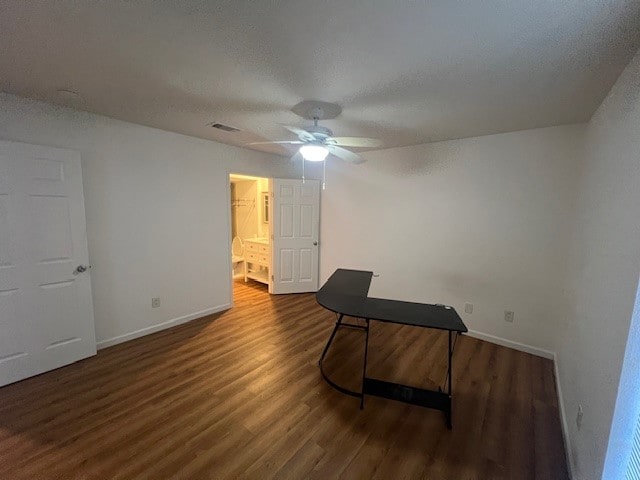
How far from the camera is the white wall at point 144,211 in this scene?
8.64 ft

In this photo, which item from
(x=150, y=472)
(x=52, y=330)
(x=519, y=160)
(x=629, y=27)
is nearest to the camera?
(x=629, y=27)

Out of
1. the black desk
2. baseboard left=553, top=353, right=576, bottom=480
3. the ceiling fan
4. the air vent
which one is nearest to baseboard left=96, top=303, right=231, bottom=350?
the black desk

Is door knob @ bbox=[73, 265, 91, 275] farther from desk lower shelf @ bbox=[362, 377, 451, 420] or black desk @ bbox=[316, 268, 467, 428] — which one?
desk lower shelf @ bbox=[362, 377, 451, 420]

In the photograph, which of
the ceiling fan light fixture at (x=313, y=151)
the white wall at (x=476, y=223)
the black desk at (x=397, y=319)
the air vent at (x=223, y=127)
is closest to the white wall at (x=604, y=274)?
the white wall at (x=476, y=223)

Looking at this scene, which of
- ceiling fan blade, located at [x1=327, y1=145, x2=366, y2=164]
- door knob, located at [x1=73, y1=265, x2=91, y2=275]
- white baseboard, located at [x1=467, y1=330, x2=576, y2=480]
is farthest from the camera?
door knob, located at [x1=73, y1=265, x2=91, y2=275]

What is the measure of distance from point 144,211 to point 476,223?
3.91 meters

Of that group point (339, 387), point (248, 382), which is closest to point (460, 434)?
point (339, 387)

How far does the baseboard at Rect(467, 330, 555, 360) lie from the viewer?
2.91m

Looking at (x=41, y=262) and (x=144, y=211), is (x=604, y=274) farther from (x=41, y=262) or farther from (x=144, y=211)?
(x=41, y=262)

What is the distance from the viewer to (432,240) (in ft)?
11.9

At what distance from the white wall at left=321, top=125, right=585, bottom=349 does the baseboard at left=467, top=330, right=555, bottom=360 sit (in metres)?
0.05

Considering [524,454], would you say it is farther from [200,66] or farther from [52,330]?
[52,330]

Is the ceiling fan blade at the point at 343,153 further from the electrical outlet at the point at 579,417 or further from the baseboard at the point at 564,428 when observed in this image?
the baseboard at the point at 564,428

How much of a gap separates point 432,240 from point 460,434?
88.5 inches
